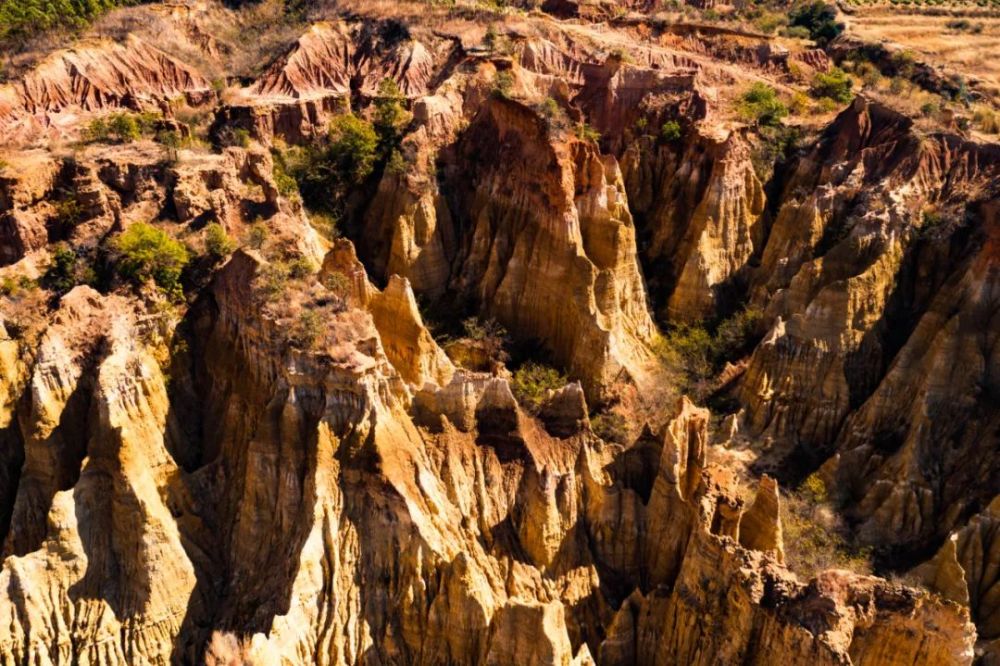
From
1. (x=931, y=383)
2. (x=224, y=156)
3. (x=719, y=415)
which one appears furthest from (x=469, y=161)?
(x=931, y=383)

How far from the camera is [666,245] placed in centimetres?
4419

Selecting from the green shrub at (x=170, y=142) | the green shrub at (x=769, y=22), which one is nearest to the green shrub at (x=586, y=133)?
the green shrub at (x=170, y=142)

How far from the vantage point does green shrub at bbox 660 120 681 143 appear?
4459cm

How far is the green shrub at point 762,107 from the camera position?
4641 centimetres

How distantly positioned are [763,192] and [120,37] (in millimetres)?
38687

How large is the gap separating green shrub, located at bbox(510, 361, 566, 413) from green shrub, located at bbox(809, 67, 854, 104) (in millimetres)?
26032

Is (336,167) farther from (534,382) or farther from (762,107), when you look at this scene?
(762,107)

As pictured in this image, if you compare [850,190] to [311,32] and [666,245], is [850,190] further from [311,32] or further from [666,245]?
[311,32]

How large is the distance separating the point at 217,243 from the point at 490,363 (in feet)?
41.1

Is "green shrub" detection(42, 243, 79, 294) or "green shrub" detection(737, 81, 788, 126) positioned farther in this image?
"green shrub" detection(737, 81, 788, 126)

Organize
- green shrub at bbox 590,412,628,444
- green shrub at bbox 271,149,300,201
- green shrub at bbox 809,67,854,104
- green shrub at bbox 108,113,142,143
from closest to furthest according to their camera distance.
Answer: green shrub at bbox 590,412,628,444 → green shrub at bbox 108,113,142,143 → green shrub at bbox 271,149,300,201 → green shrub at bbox 809,67,854,104

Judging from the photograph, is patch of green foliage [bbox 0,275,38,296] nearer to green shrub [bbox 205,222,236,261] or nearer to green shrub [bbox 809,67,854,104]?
green shrub [bbox 205,222,236,261]

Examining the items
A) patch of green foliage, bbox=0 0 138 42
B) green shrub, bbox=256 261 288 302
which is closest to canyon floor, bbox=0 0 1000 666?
green shrub, bbox=256 261 288 302

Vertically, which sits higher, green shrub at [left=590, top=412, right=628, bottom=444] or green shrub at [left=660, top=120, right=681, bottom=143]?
green shrub at [left=660, top=120, right=681, bottom=143]
